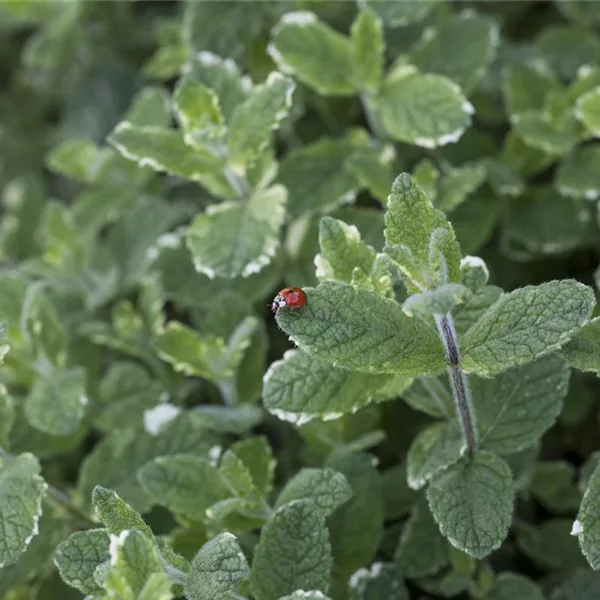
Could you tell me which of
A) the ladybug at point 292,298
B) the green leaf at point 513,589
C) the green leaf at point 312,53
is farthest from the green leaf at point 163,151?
the green leaf at point 513,589

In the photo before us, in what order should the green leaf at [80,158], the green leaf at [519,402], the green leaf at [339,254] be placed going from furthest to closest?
the green leaf at [80,158], the green leaf at [519,402], the green leaf at [339,254]

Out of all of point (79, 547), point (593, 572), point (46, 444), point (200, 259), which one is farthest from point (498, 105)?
point (79, 547)

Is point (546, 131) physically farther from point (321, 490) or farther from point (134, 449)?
point (134, 449)

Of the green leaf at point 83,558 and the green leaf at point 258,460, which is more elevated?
the green leaf at point 83,558

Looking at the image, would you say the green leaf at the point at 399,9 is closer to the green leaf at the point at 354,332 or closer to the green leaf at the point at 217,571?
the green leaf at the point at 354,332

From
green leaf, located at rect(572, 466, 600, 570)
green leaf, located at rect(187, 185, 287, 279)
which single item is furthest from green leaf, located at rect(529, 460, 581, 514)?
green leaf, located at rect(187, 185, 287, 279)
